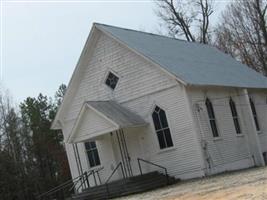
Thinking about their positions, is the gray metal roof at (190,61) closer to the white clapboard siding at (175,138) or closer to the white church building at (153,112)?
the white church building at (153,112)

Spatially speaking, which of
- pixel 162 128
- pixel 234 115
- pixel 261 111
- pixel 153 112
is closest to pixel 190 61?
pixel 234 115

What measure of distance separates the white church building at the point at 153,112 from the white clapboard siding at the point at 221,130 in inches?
1.8

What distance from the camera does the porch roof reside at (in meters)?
24.4

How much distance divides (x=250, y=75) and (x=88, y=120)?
1152 cm

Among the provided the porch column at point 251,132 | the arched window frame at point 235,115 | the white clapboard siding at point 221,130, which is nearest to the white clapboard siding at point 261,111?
the porch column at point 251,132

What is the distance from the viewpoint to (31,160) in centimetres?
4819

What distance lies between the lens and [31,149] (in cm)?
4941

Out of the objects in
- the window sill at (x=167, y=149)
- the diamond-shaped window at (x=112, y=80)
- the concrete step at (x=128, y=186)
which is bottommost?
the concrete step at (x=128, y=186)

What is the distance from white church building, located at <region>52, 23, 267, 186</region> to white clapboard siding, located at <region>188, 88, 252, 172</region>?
5 cm

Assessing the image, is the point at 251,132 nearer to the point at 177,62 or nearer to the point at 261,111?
the point at 261,111

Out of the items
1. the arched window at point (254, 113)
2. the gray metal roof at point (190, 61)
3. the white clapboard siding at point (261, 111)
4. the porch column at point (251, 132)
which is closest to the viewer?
the gray metal roof at point (190, 61)

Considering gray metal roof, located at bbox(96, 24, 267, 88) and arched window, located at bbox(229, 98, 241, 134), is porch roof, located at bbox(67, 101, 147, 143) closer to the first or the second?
gray metal roof, located at bbox(96, 24, 267, 88)

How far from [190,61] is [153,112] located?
4.39 metres

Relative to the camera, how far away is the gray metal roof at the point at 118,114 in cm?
2431
